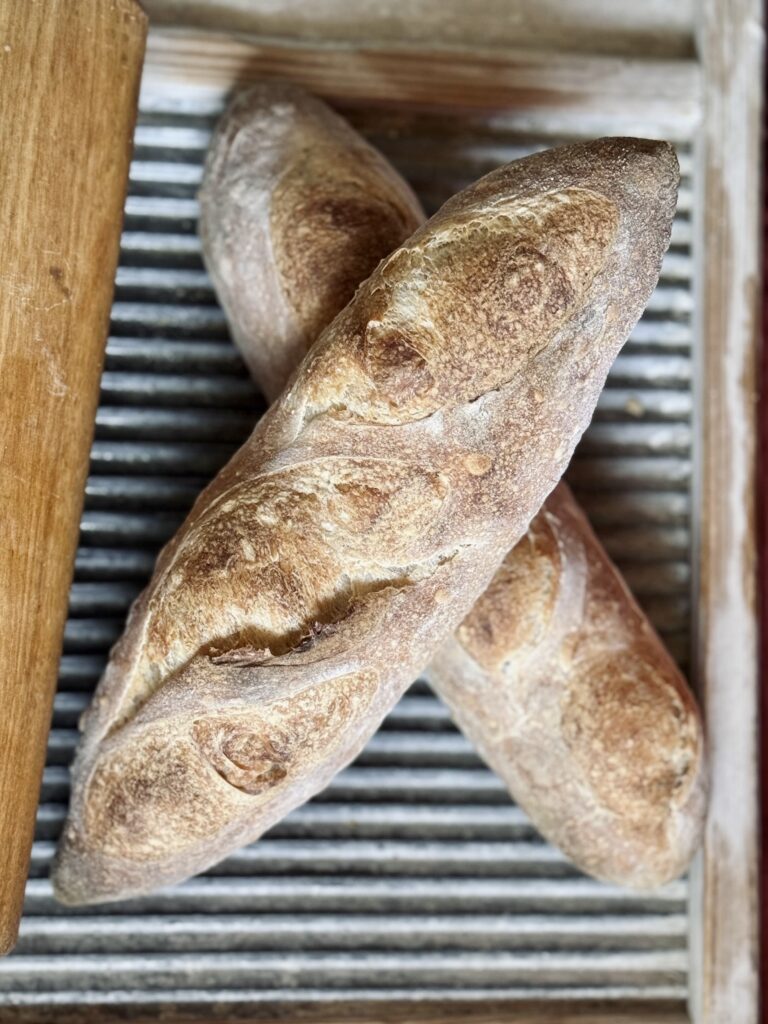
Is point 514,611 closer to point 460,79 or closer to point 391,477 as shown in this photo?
point 391,477

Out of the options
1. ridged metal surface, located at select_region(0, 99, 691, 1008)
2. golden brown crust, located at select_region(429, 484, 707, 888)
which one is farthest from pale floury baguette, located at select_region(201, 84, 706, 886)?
ridged metal surface, located at select_region(0, 99, 691, 1008)

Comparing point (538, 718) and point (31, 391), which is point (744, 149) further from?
point (31, 391)

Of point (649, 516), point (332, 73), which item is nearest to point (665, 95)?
point (332, 73)

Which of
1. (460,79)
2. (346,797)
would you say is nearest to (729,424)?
(460,79)

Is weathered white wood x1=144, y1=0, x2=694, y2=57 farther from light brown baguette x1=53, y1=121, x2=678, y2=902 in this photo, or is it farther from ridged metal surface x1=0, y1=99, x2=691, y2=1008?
light brown baguette x1=53, y1=121, x2=678, y2=902

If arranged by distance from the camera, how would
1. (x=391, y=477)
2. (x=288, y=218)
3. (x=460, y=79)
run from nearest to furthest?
(x=391, y=477) < (x=288, y=218) < (x=460, y=79)
